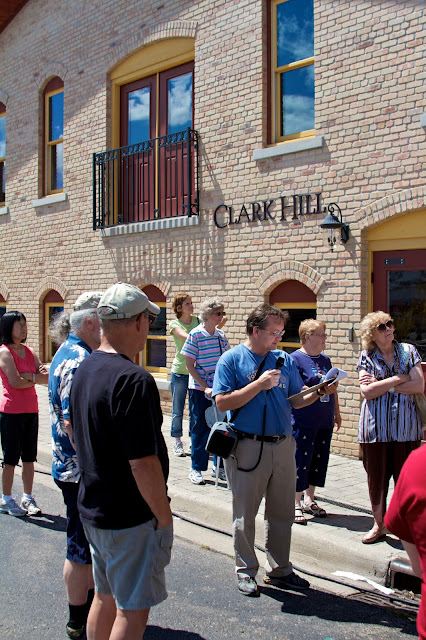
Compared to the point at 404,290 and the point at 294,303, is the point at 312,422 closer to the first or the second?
the point at 404,290

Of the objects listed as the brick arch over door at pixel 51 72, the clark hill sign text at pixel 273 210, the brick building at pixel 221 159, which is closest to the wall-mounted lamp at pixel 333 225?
the brick building at pixel 221 159

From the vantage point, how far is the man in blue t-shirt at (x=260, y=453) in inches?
172

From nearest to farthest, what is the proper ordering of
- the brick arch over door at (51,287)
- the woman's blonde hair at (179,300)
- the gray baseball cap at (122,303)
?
1. the gray baseball cap at (122,303)
2. the woman's blonde hair at (179,300)
3. the brick arch over door at (51,287)

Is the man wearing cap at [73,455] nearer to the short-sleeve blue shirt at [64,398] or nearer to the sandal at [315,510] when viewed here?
the short-sleeve blue shirt at [64,398]

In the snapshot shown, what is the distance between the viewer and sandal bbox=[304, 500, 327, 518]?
573 cm

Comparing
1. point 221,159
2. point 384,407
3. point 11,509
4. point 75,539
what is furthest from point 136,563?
point 221,159

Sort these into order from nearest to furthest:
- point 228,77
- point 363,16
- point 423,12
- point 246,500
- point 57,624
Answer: point 57,624 < point 246,500 < point 423,12 < point 363,16 < point 228,77

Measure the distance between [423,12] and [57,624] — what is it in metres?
7.04

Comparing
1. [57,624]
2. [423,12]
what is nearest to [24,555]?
[57,624]

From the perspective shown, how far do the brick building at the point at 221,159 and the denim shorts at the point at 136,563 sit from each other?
524 cm

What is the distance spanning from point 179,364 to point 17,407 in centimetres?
260

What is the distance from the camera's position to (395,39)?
24.3 ft

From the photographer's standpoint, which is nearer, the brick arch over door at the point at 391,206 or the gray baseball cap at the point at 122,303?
the gray baseball cap at the point at 122,303

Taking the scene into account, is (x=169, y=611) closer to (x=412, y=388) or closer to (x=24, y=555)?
(x=24, y=555)
